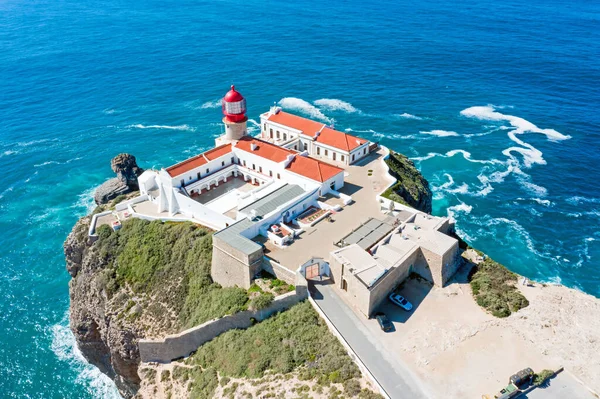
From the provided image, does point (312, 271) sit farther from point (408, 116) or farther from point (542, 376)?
point (408, 116)

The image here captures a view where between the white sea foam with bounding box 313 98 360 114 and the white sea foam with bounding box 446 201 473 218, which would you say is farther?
the white sea foam with bounding box 313 98 360 114

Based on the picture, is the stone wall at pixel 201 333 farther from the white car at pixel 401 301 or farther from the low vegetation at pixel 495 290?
the low vegetation at pixel 495 290

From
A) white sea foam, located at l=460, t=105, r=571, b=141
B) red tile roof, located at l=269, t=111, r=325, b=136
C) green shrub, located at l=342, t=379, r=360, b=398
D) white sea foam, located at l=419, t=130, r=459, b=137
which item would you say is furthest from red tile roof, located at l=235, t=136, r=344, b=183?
white sea foam, located at l=460, t=105, r=571, b=141

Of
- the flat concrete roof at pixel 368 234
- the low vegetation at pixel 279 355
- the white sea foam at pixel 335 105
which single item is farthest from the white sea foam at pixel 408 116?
the low vegetation at pixel 279 355

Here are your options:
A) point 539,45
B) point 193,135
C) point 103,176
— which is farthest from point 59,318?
point 539,45

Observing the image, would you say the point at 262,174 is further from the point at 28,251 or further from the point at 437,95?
the point at 437,95

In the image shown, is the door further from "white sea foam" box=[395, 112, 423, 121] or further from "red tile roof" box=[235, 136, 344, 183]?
"white sea foam" box=[395, 112, 423, 121]
